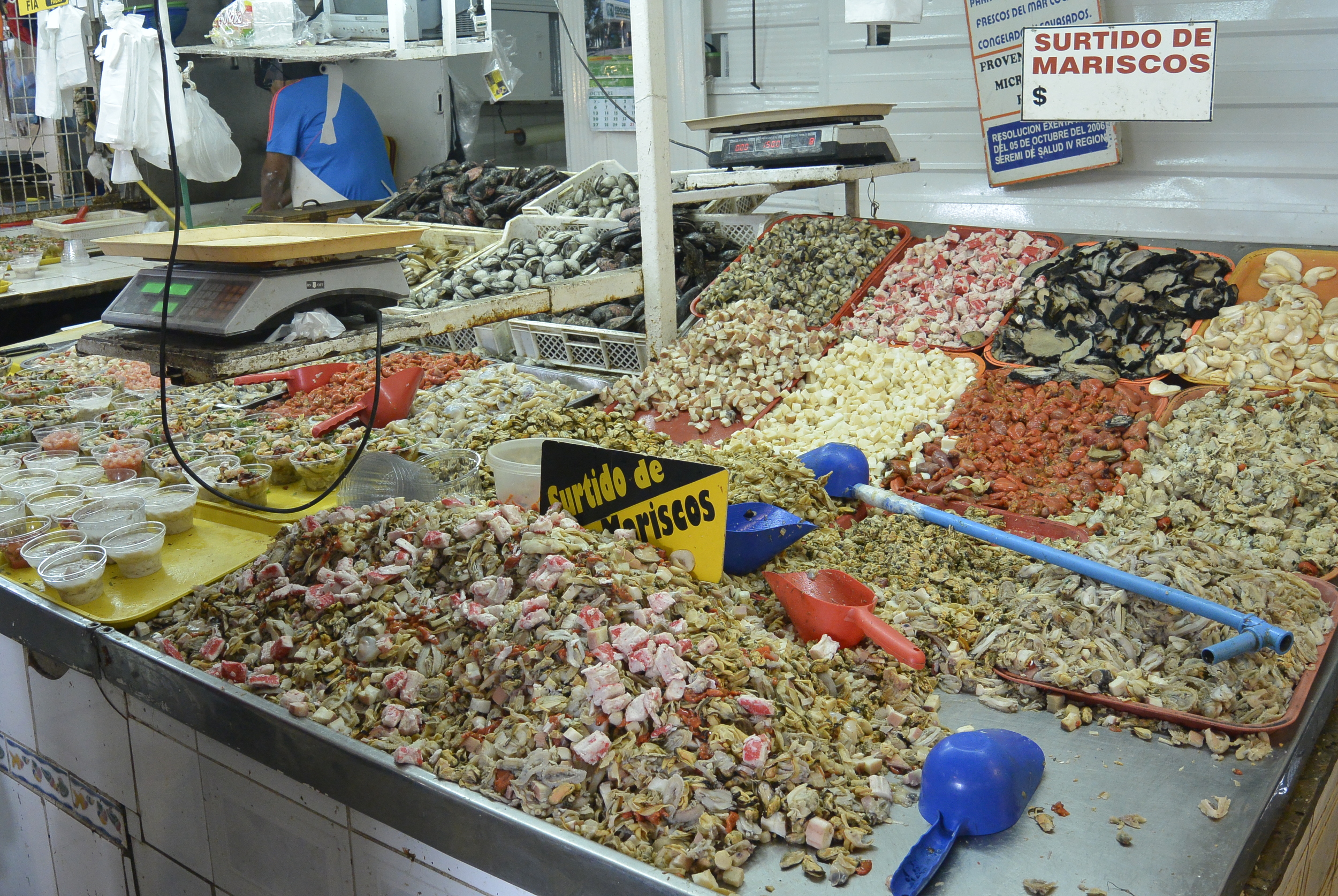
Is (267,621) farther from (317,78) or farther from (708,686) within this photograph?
(317,78)

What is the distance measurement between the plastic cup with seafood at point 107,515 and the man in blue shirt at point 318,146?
4643 millimetres

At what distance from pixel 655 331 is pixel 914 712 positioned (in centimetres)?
197

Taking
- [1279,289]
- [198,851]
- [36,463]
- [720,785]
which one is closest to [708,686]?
[720,785]

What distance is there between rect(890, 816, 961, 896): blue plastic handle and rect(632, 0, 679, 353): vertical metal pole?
2196 mm

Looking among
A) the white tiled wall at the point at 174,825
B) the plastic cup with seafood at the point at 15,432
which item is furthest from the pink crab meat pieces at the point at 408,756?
the plastic cup with seafood at the point at 15,432

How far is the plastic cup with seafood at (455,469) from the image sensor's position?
2258mm

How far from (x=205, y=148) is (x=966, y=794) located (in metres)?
5.85

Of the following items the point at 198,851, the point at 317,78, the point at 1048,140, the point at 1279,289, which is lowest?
the point at 198,851

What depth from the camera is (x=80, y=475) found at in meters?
2.39

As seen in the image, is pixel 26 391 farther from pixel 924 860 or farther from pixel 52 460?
pixel 924 860

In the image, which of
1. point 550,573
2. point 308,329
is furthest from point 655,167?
point 550,573

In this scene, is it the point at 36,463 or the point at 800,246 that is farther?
the point at 800,246

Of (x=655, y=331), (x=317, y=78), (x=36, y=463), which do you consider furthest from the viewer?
(x=317, y=78)

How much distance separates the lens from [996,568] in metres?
2.02
